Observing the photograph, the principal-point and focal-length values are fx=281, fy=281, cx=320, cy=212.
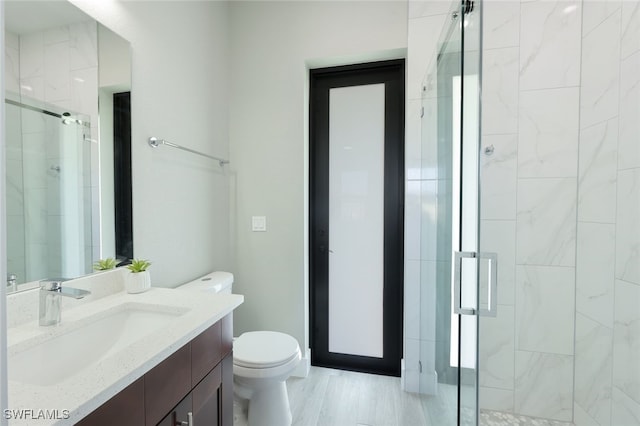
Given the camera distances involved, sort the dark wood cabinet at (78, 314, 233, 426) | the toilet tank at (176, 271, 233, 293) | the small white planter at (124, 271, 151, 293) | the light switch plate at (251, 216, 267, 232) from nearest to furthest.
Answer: the dark wood cabinet at (78, 314, 233, 426), the small white planter at (124, 271, 151, 293), the toilet tank at (176, 271, 233, 293), the light switch plate at (251, 216, 267, 232)

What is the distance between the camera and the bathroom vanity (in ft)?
1.87

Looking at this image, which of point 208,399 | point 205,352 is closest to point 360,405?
point 208,399

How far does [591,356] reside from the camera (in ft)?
4.90

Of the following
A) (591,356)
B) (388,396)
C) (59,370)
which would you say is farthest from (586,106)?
(59,370)

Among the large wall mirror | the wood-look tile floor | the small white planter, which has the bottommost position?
the wood-look tile floor

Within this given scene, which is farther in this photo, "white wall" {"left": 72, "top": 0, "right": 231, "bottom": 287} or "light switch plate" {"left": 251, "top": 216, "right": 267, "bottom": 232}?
"light switch plate" {"left": 251, "top": 216, "right": 267, "bottom": 232}

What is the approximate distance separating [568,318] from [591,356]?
0.20 m

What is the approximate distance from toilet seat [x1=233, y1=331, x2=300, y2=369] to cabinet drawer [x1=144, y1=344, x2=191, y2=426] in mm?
600

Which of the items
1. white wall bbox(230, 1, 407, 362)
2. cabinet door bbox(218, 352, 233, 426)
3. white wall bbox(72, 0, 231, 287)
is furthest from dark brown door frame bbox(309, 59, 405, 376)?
cabinet door bbox(218, 352, 233, 426)

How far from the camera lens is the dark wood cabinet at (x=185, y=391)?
25.3 inches

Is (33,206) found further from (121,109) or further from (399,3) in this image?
(399,3)

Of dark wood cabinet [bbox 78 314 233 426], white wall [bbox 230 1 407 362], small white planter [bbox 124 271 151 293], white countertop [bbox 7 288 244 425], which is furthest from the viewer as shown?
white wall [bbox 230 1 407 362]

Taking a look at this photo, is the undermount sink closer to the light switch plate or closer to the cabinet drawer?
the cabinet drawer

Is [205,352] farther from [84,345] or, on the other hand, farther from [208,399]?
[84,345]
